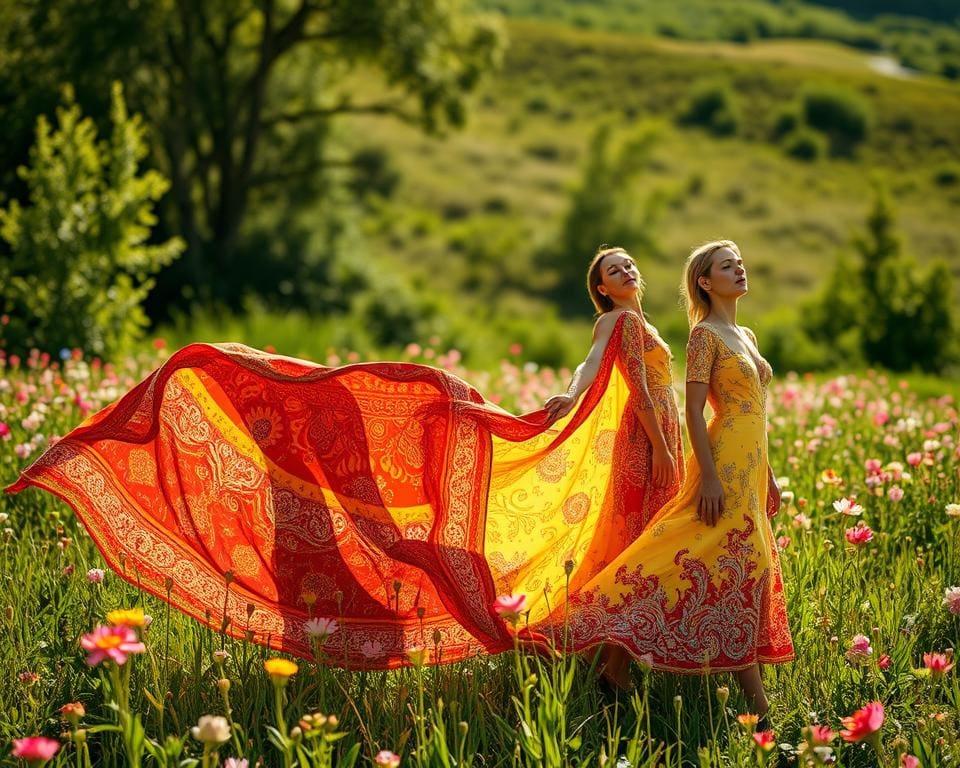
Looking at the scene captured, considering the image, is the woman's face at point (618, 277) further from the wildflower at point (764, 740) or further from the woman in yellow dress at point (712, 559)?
the wildflower at point (764, 740)

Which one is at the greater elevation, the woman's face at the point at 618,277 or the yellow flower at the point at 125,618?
the woman's face at the point at 618,277

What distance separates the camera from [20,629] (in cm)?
451

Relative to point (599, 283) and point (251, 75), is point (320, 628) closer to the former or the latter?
point (599, 283)

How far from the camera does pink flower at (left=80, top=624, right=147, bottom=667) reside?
310 cm

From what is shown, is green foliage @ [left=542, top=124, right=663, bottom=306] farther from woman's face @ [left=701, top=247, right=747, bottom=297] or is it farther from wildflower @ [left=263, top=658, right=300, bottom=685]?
wildflower @ [left=263, top=658, right=300, bottom=685]

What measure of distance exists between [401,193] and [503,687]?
42.7 metres

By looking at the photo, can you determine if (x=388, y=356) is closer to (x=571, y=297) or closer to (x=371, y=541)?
(x=371, y=541)

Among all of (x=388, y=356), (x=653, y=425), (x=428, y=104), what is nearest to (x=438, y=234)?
(x=428, y=104)

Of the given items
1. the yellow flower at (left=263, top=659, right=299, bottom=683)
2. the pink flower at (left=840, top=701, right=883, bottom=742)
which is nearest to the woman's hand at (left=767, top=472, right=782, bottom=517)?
the pink flower at (left=840, top=701, right=883, bottom=742)

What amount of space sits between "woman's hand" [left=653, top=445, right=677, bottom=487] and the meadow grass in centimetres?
78

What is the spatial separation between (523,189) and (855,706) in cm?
4553

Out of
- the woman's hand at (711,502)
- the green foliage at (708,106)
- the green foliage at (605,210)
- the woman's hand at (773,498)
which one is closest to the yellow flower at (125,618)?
the woman's hand at (711,502)

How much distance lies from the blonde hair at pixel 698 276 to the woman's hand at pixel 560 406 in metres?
0.59

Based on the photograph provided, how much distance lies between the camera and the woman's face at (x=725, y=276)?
4.55 meters
